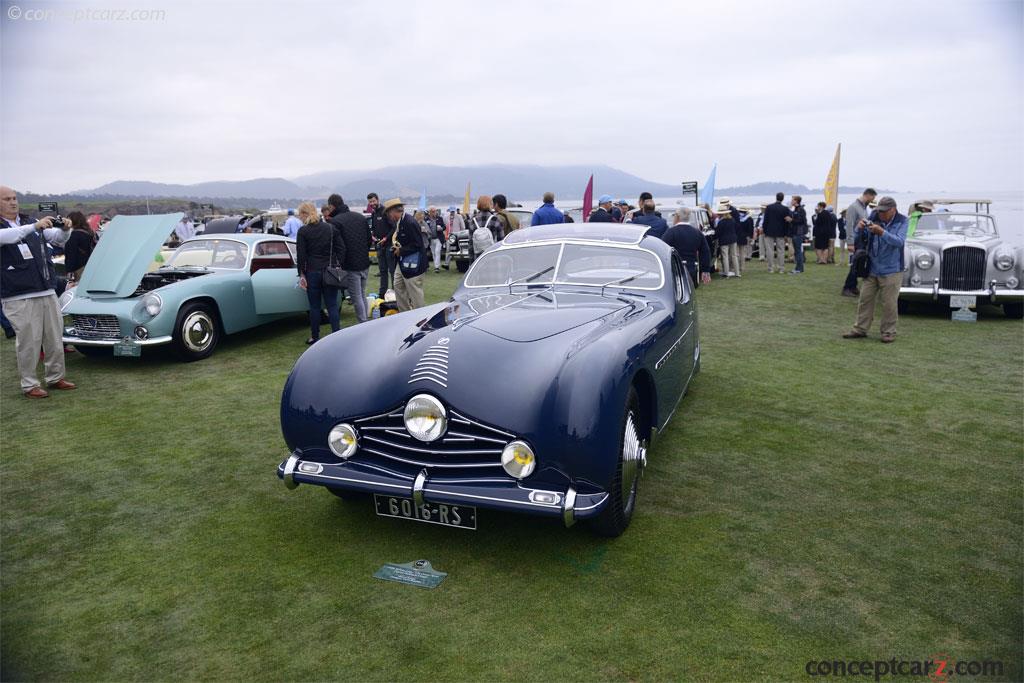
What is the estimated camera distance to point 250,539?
3.94 meters

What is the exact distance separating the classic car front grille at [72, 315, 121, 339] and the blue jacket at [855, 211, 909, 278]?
9.06 m

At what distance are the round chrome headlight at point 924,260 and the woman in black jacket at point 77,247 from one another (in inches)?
487

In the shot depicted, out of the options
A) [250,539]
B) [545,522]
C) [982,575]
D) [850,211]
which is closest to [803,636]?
[982,575]

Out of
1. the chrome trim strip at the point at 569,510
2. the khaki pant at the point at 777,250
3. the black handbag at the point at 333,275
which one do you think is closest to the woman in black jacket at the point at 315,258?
the black handbag at the point at 333,275

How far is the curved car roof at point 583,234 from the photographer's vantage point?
5.54 metres

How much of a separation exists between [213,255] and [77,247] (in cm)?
229

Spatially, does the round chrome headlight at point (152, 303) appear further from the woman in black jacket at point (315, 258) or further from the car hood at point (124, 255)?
the woman in black jacket at point (315, 258)

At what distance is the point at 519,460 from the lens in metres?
3.33

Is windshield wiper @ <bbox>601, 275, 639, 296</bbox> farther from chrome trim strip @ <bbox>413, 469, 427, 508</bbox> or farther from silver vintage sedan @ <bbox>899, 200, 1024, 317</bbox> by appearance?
silver vintage sedan @ <bbox>899, 200, 1024, 317</bbox>

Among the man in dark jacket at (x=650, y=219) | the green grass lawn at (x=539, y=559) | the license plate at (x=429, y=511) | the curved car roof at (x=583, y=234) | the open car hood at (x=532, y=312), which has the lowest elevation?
the green grass lawn at (x=539, y=559)

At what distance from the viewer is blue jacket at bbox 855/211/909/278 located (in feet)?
27.2

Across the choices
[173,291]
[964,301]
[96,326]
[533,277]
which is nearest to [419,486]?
[533,277]

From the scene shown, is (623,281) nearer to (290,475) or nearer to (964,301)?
(290,475)

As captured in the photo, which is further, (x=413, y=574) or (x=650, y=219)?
(x=650, y=219)
